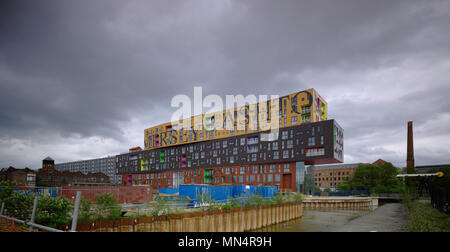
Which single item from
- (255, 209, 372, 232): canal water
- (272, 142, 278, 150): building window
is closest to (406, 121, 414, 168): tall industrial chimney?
(272, 142, 278, 150): building window

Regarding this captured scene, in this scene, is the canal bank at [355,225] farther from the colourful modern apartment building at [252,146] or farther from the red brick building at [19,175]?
the red brick building at [19,175]

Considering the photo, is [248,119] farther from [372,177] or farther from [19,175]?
[19,175]

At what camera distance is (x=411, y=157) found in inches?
3819

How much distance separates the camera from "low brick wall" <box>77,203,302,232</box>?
1459 centimetres

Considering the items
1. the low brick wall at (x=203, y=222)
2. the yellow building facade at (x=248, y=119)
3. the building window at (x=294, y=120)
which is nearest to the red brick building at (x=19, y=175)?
the yellow building facade at (x=248, y=119)

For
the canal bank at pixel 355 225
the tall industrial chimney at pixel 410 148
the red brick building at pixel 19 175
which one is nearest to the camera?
the canal bank at pixel 355 225

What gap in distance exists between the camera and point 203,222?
19.0 metres

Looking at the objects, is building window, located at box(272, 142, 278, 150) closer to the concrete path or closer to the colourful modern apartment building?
the colourful modern apartment building

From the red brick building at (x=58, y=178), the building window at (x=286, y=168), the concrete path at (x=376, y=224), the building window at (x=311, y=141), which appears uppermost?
the building window at (x=311, y=141)

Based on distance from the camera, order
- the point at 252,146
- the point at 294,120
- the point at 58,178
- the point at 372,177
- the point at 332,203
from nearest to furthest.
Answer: the point at 332,203 → the point at 294,120 → the point at 372,177 → the point at 252,146 → the point at 58,178

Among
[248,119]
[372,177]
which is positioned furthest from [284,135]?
[372,177]

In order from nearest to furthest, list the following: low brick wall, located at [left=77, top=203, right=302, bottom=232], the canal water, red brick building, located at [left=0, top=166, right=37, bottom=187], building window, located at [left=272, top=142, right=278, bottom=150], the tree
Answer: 1. low brick wall, located at [left=77, top=203, right=302, bottom=232]
2. the canal water
3. building window, located at [left=272, top=142, right=278, bottom=150]
4. the tree
5. red brick building, located at [left=0, top=166, right=37, bottom=187]

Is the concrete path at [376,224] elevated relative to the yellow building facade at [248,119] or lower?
lower

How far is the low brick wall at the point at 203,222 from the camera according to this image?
14594 millimetres
